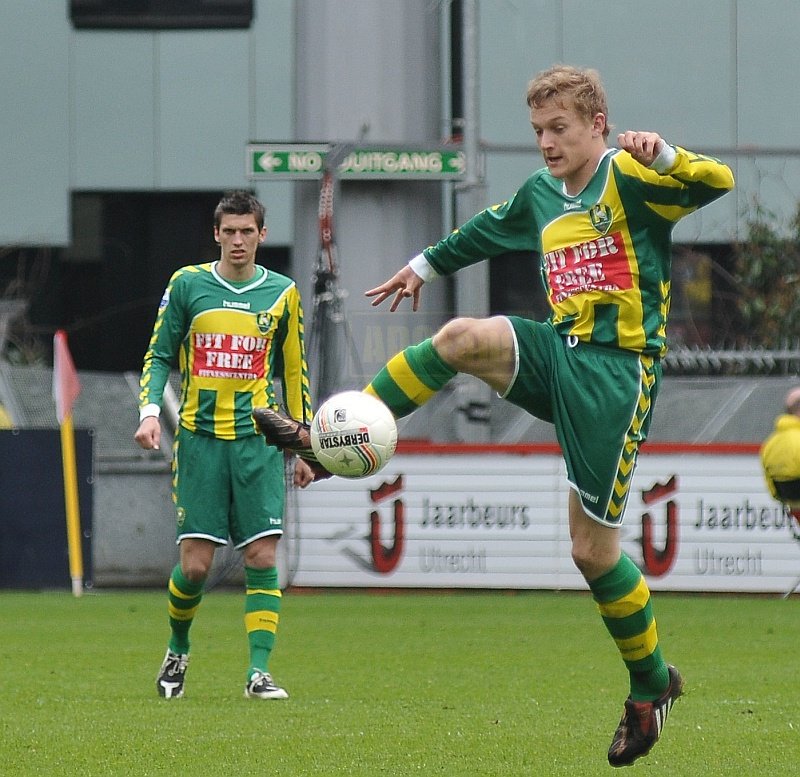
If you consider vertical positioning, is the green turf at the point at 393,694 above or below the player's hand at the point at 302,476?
below

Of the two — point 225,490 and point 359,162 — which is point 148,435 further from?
point 359,162

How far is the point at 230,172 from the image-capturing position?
66.6ft

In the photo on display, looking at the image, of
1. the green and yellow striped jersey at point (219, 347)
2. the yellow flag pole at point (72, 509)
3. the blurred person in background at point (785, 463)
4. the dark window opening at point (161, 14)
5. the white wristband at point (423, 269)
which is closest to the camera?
the white wristband at point (423, 269)

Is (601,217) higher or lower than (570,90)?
lower

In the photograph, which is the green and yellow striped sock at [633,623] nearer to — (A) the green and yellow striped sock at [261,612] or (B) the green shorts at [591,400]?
(B) the green shorts at [591,400]

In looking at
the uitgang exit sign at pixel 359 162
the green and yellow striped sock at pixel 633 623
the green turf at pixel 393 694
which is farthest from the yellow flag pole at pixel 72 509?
the green and yellow striped sock at pixel 633 623

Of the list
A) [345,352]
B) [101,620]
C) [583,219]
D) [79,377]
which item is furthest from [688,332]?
[583,219]

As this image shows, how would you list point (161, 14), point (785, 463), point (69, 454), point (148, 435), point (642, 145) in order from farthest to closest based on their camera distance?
1. point (161, 14)
2. point (69, 454)
3. point (785, 463)
4. point (148, 435)
5. point (642, 145)

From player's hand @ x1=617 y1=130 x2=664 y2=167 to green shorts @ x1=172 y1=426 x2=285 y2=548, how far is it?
3014 millimetres

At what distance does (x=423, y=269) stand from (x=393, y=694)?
94.7 inches

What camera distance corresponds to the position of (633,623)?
18.1 ft

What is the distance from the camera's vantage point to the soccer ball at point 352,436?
5.23 m

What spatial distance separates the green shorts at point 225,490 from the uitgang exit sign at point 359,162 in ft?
27.3

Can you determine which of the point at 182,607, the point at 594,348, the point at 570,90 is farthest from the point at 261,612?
the point at 570,90
